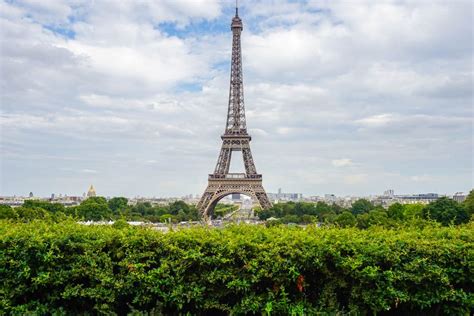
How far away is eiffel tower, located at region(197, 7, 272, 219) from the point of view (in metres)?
45.5

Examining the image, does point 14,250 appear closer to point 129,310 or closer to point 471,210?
point 129,310

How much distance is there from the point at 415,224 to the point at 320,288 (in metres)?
3.11

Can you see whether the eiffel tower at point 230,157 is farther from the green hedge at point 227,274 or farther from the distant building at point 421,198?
the distant building at point 421,198

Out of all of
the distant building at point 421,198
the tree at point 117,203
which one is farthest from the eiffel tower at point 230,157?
the distant building at point 421,198

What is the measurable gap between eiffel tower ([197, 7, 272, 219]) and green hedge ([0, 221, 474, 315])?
38.0 meters

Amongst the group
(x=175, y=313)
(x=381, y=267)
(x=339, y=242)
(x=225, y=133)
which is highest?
(x=225, y=133)

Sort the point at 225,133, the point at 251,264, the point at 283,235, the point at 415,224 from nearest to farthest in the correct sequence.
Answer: the point at 251,264 < the point at 283,235 < the point at 415,224 < the point at 225,133

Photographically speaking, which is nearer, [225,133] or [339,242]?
[339,242]

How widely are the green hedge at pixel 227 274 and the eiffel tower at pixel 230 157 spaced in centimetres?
3798

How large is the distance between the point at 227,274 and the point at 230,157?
41.7 meters

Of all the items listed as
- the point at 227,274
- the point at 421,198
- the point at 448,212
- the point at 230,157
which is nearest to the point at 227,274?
the point at 227,274

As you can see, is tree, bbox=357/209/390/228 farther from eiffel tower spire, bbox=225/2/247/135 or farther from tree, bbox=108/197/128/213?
tree, bbox=108/197/128/213

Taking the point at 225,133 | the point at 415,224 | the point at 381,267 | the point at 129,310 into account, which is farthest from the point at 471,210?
the point at 129,310

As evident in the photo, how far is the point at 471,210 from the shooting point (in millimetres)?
34188
